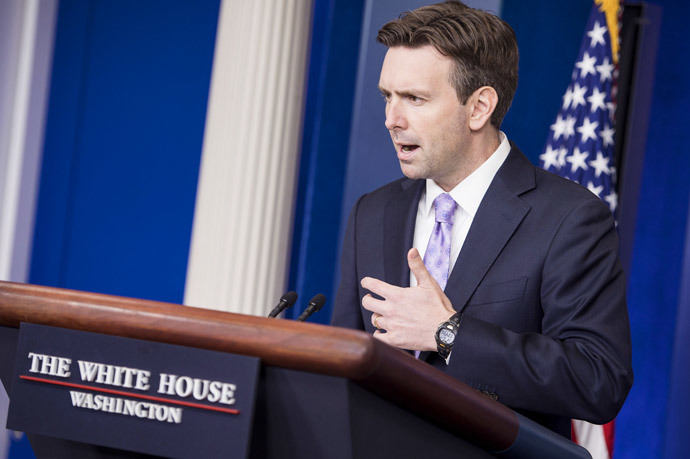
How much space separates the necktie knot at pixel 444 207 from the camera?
6.81ft

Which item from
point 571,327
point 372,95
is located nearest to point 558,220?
point 571,327

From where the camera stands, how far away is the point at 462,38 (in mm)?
2082

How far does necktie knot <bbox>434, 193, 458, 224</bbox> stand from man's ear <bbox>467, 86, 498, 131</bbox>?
0.68ft

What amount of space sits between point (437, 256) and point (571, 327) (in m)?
0.41

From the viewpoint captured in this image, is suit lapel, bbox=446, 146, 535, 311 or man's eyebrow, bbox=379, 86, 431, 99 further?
man's eyebrow, bbox=379, 86, 431, 99

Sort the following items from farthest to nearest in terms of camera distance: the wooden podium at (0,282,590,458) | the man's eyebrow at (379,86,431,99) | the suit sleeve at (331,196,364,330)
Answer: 1. the suit sleeve at (331,196,364,330)
2. the man's eyebrow at (379,86,431,99)
3. the wooden podium at (0,282,590,458)

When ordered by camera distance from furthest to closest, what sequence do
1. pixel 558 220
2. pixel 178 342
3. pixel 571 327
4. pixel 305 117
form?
pixel 305 117 → pixel 558 220 → pixel 571 327 → pixel 178 342

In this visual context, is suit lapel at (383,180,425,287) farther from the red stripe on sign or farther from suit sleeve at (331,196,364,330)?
the red stripe on sign

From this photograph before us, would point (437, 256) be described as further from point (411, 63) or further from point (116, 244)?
point (116, 244)

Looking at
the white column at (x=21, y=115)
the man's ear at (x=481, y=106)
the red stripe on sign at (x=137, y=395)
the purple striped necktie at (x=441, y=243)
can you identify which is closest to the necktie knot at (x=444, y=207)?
the purple striped necktie at (x=441, y=243)

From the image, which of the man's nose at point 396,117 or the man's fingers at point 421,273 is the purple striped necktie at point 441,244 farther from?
the man's fingers at point 421,273

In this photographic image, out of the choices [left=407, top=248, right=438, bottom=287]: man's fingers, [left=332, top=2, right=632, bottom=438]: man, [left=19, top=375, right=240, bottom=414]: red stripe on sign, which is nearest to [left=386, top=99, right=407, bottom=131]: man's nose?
[left=332, top=2, right=632, bottom=438]: man

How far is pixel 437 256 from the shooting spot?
2027 mm

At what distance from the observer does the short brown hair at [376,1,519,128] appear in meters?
2.07
